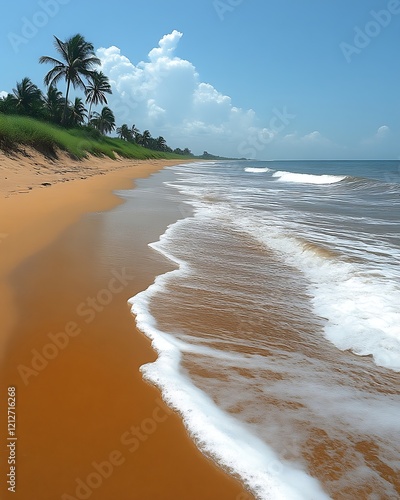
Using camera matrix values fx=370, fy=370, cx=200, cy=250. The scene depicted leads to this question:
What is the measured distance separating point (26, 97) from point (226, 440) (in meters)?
42.3

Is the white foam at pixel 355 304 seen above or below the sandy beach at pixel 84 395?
below

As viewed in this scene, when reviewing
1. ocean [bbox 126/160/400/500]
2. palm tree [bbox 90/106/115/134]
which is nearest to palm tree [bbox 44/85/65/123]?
palm tree [bbox 90/106/115/134]

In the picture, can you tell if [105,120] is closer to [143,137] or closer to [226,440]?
[143,137]

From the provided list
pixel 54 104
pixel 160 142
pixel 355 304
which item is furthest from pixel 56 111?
pixel 160 142

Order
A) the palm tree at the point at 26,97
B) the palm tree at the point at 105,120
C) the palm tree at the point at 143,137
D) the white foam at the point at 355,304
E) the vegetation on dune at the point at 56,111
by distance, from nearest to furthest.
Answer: the white foam at the point at 355,304 < the vegetation on dune at the point at 56,111 < the palm tree at the point at 26,97 < the palm tree at the point at 105,120 < the palm tree at the point at 143,137

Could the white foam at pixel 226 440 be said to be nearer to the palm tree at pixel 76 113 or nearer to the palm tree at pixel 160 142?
the palm tree at pixel 76 113

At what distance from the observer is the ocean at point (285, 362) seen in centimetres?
174

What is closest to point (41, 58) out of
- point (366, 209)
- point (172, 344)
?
point (366, 209)

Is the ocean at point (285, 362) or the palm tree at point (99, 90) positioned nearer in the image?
the ocean at point (285, 362)

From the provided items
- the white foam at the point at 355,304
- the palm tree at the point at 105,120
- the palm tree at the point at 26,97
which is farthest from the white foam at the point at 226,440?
the palm tree at the point at 105,120

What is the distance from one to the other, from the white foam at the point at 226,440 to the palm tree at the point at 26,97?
1590 inches

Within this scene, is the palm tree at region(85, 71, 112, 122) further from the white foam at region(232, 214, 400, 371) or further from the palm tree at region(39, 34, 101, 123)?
the white foam at region(232, 214, 400, 371)

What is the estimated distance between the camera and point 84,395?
209cm

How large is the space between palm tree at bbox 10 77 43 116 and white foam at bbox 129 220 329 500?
1590 inches
